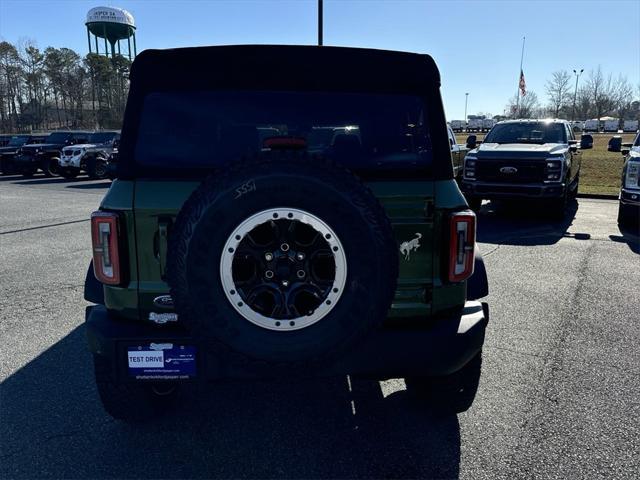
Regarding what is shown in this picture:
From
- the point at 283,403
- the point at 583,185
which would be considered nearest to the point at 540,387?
the point at 283,403

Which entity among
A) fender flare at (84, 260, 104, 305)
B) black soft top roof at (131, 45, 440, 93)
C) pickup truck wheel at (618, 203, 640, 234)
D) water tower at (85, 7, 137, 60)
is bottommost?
pickup truck wheel at (618, 203, 640, 234)

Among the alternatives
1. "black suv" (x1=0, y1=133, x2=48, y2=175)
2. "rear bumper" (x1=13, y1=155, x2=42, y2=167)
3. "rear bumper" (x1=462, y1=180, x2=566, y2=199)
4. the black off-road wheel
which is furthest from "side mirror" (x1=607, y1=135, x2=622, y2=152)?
"black suv" (x1=0, y1=133, x2=48, y2=175)

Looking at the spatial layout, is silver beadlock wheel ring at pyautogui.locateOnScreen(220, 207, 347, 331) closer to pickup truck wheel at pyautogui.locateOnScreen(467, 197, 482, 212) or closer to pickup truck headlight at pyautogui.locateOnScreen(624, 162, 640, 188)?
pickup truck headlight at pyautogui.locateOnScreen(624, 162, 640, 188)

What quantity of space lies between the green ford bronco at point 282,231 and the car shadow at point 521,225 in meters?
5.71

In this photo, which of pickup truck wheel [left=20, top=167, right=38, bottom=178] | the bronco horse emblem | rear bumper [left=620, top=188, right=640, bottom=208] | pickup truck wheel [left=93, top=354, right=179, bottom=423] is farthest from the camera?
pickup truck wheel [left=20, top=167, right=38, bottom=178]

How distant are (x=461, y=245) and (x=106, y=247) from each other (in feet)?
5.54

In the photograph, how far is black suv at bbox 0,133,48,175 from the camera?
72.1 ft

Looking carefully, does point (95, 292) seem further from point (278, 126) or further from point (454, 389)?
point (454, 389)

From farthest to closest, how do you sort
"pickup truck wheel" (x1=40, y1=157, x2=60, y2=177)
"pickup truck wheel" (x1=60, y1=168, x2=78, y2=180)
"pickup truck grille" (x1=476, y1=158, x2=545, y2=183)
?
"pickup truck wheel" (x1=40, y1=157, x2=60, y2=177) < "pickup truck wheel" (x1=60, y1=168, x2=78, y2=180) < "pickup truck grille" (x1=476, y1=158, x2=545, y2=183)

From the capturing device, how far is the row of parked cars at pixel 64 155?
19.4m

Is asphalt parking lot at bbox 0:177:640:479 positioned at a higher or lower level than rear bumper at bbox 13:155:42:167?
lower

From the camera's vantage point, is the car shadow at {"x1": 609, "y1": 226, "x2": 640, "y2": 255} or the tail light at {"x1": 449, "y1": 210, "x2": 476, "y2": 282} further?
the car shadow at {"x1": 609, "y1": 226, "x2": 640, "y2": 255}

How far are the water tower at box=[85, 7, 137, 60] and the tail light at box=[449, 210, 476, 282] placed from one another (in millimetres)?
68296

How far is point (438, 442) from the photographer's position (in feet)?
8.94
